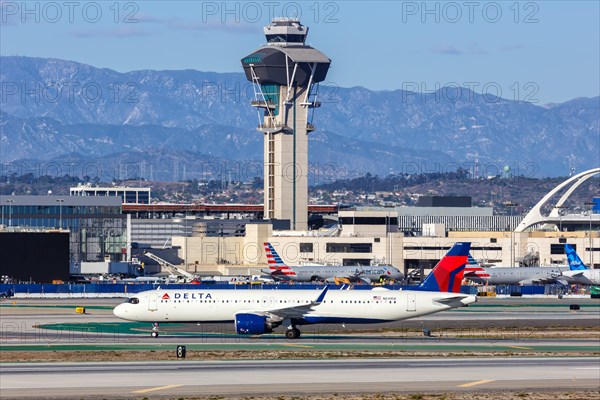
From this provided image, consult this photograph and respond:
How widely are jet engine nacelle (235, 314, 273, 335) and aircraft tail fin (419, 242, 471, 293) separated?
12.4 m

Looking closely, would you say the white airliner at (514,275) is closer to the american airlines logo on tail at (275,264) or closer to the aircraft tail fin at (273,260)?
the american airlines logo on tail at (275,264)

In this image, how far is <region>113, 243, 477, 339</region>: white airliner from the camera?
88.6m

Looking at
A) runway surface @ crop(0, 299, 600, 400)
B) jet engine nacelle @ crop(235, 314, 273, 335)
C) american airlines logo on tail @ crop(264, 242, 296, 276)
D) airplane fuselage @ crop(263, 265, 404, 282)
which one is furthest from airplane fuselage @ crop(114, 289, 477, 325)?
airplane fuselage @ crop(263, 265, 404, 282)

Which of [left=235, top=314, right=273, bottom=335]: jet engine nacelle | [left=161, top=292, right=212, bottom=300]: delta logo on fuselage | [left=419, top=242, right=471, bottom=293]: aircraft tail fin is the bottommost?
[left=235, top=314, right=273, bottom=335]: jet engine nacelle

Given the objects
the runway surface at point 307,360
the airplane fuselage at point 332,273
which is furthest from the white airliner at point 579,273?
the runway surface at point 307,360

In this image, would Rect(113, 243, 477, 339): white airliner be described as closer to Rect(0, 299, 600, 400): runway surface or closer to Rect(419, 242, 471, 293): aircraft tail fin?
Rect(419, 242, 471, 293): aircraft tail fin

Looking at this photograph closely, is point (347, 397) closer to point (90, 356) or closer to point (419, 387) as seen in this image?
point (419, 387)

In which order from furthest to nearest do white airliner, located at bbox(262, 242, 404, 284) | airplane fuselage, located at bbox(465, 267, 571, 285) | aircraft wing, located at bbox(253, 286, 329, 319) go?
airplane fuselage, located at bbox(465, 267, 571, 285) → white airliner, located at bbox(262, 242, 404, 284) → aircraft wing, located at bbox(253, 286, 329, 319)

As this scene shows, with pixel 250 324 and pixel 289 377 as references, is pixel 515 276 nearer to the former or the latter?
pixel 250 324

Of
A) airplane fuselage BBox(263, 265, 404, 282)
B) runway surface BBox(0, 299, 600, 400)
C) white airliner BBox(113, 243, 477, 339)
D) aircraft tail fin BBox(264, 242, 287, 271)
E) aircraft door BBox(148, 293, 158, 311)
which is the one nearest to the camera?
runway surface BBox(0, 299, 600, 400)

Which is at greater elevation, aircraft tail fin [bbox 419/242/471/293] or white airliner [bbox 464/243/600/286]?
aircraft tail fin [bbox 419/242/471/293]

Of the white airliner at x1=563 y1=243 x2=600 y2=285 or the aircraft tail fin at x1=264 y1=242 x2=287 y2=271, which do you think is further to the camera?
the aircraft tail fin at x1=264 y1=242 x2=287 y2=271

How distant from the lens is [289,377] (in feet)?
217

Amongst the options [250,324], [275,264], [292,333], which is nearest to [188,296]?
[250,324]
